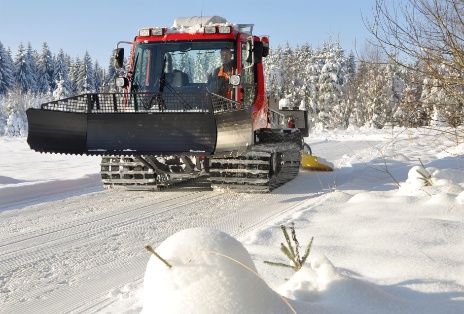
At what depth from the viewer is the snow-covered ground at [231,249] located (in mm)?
1790

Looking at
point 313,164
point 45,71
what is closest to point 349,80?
point 313,164

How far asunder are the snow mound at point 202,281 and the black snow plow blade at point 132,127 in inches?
181

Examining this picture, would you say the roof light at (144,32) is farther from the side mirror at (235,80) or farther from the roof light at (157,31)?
the side mirror at (235,80)

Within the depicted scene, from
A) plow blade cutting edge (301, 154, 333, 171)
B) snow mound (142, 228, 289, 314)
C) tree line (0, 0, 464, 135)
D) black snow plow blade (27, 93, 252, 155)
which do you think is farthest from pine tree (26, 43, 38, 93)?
snow mound (142, 228, 289, 314)

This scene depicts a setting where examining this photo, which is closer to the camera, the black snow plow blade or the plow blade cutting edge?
the black snow plow blade

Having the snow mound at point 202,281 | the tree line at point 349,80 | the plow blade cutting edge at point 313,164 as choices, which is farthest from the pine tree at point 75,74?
the snow mound at point 202,281

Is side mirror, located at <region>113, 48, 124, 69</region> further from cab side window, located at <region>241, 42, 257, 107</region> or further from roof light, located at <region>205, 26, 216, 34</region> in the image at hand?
cab side window, located at <region>241, 42, 257, 107</region>

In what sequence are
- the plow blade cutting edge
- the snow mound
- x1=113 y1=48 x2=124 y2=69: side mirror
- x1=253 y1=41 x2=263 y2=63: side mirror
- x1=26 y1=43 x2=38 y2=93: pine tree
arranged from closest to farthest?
the snow mound < x1=253 y1=41 x2=263 y2=63: side mirror < x1=113 y1=48 x2=124 y2=69: side mirror < the plow blade cutting edge < x1=26 y1=43 x2=38 y2=93: pine tree

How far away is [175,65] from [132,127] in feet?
5.08

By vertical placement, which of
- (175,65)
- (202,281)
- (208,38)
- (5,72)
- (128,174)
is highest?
(5,72)

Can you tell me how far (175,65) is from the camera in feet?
25.3

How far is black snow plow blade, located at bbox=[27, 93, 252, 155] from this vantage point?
648 centimetres

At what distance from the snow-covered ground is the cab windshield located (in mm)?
1705

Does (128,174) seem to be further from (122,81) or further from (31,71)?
(31,71)
